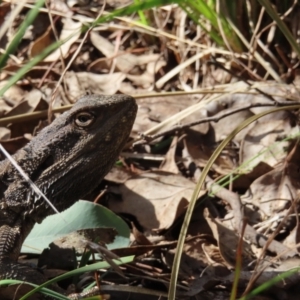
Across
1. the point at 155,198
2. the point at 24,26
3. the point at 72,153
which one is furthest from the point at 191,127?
the point at 24,26

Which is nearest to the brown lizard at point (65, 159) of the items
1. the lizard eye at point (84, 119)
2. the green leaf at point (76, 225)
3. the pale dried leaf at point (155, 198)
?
the lizard eye at point (84, 119)

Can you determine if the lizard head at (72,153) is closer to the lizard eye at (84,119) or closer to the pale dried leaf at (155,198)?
the lizard eye at (84,119)

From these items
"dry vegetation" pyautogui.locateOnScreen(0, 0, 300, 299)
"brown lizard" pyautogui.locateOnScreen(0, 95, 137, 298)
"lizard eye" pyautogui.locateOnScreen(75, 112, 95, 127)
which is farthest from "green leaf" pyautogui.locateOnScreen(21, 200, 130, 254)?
"lizard eye" pyautogui.locateOnScreen(75, 112, 95, 127)

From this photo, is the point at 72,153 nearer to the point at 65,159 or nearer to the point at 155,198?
the point at 65,159

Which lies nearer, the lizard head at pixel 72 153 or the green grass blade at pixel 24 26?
the green grass blade at pixel 24 26

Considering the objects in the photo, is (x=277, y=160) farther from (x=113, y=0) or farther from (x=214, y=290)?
(x=113, y=0)

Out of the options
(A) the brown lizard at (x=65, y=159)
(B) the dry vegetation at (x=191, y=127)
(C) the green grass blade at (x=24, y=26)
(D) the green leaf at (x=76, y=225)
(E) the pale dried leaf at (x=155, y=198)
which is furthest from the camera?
(E) the pale dried leaf at (x=155, y=198)

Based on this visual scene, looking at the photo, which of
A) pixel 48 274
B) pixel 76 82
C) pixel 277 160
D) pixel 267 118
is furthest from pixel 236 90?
pixel 48 274

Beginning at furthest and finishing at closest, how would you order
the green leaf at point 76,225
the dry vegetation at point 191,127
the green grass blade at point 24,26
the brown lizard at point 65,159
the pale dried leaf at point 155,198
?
1. the pale dried leaf at point 155,198
2. the green leaf at point 76,225
3. the dry vegetation at point 191,127
4. the brown lizard at point 65,159
5. the green grass blade at point 24,26
